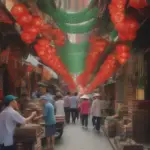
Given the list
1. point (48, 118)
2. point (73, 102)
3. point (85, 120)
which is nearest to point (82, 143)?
point (48, 118)

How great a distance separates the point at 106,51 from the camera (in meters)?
26.6

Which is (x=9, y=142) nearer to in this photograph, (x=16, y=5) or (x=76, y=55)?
(x=16, y=5)

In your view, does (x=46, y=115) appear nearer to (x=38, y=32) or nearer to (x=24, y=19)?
(x=24, y=19)

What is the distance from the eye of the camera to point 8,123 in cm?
929

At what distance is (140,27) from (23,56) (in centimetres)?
680

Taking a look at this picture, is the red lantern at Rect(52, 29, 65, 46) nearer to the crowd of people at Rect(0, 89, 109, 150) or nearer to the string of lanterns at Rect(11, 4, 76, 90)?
the string of lanterns at Rect(11, 4, 76, 90)

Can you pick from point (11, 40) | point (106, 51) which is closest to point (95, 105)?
point (106, 51)

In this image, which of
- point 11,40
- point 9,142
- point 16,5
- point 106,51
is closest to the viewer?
point 9,142

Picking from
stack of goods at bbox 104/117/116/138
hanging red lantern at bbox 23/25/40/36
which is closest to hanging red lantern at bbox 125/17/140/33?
hanging red lantern at bbox 23/25/40/36

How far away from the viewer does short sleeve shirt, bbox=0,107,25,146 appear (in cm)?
917

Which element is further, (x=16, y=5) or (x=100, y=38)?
(x=100, y=38)

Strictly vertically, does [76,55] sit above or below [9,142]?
above

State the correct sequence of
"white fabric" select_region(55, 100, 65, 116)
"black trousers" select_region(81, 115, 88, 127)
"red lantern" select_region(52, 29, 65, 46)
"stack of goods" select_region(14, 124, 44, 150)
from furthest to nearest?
"black trousers" select_region(81, 115, 88, 127), "red lantern" select_region(52, 29, 65, 46), "white fabric" select_region(55, 100, 65, 116), "stack of goods" select_region(14, 124, 44, 150)

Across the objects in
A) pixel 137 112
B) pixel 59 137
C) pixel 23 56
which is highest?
→ pixel 23 56
